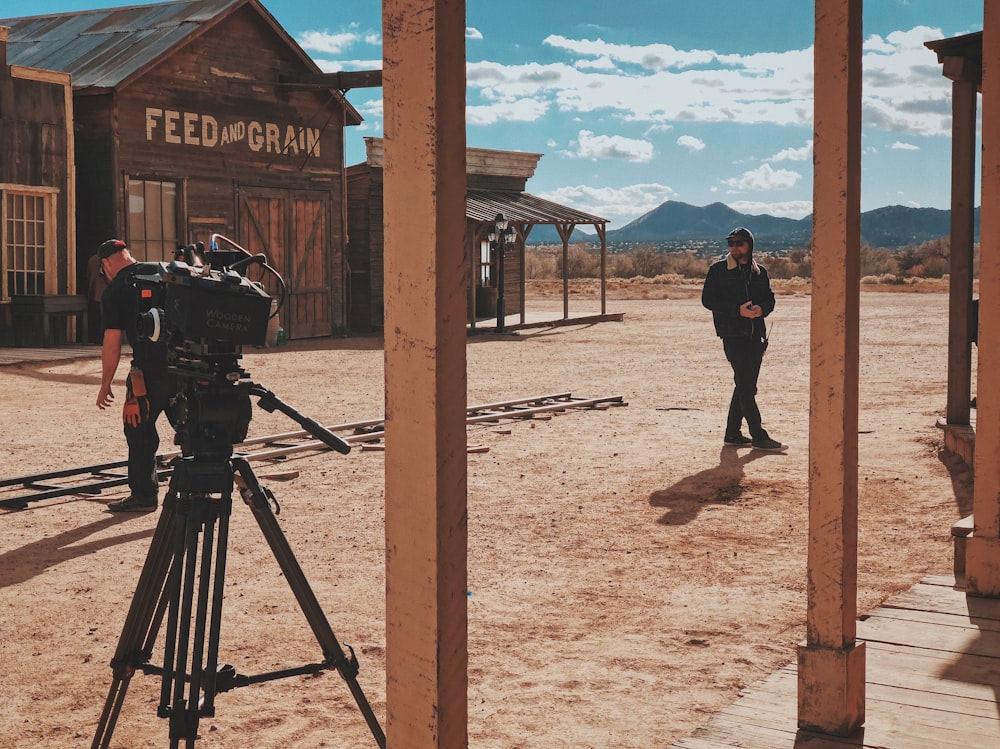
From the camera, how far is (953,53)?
9.39m

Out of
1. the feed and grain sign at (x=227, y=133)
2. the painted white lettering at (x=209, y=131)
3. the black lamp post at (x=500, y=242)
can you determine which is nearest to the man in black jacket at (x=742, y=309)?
the feed and grain sign at (x=227, y=133)

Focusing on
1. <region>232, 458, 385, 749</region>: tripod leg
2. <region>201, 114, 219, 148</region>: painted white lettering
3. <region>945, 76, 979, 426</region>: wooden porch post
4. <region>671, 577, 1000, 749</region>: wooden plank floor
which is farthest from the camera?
<region>201, 114, 219, 148</region>: painted white lettering

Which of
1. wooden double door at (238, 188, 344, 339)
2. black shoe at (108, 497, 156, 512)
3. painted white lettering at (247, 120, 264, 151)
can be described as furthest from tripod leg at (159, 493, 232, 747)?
painted white lettering at (247, 120, 264, 151)

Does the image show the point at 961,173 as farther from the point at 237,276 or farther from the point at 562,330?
the point at 562,330

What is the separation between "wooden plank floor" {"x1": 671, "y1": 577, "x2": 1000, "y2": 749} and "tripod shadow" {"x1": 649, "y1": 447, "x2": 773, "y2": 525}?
2.65m

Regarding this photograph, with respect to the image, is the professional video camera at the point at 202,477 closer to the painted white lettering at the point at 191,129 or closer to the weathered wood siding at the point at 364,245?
the painted white lettering at the point at 191,129

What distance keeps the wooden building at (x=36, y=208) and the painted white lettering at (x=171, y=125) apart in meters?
1.56

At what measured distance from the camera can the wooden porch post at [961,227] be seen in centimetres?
954

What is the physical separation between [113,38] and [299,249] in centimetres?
480

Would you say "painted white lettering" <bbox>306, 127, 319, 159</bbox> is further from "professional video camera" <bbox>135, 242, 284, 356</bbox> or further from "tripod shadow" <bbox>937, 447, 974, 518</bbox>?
"professional video camera" <bbox>135, 242, 284, 356</bbox>

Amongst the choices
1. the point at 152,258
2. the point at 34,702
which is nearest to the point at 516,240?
the point at 152,258

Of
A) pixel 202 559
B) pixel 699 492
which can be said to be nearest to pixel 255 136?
pixel 699 492

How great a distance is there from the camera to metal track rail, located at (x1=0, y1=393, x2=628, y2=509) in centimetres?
800

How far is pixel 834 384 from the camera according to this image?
3.51 metres
